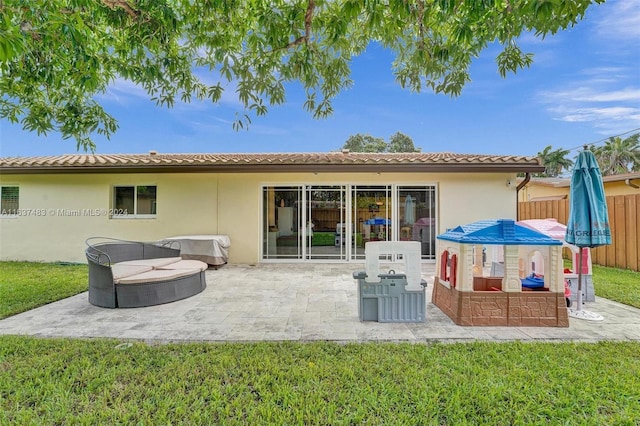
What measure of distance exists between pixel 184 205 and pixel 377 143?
2586cm

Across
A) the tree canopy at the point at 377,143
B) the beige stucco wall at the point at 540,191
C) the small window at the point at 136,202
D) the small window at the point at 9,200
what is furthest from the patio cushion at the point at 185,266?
the tree canopy at the point at 377,143

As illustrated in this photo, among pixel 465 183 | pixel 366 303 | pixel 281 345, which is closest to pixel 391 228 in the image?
pixel 465 183

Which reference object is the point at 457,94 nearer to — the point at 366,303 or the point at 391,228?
the point at 366,303

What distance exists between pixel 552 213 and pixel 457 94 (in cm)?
1014

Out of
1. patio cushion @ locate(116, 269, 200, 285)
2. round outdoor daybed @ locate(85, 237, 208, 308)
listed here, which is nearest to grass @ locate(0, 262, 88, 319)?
round outdoor daybed @ locate(85, 237, 208, 308)

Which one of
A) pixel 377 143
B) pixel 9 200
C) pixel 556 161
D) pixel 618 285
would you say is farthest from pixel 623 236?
pixel 556 161

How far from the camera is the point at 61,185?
9867 millimetres

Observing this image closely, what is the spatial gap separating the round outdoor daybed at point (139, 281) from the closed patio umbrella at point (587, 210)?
667cm

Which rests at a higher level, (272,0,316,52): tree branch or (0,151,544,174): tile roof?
(272,0,316,52): tree branch

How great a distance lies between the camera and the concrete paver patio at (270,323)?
12.7 feet

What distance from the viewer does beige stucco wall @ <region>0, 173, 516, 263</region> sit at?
9227 mm

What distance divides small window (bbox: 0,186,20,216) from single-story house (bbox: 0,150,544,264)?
27 cm

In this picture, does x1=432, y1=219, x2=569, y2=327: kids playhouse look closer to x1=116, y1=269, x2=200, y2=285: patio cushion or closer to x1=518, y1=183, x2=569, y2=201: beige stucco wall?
x1=116, y1=269, x2=200, y2=285: patio cushion

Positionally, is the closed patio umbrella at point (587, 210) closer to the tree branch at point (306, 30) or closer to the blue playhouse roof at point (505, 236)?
the blue playhouse roof at point (505, 236)
